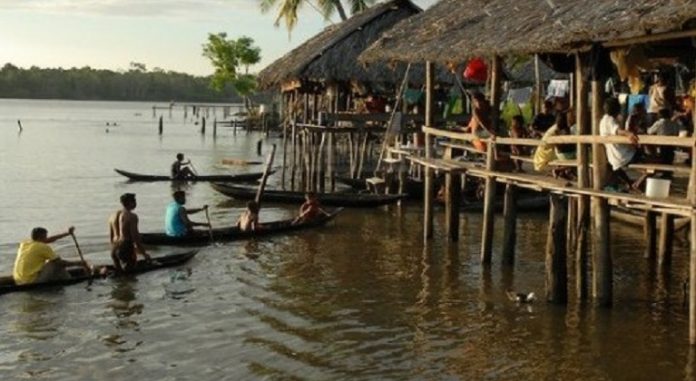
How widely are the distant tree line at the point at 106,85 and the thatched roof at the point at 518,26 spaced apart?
12872cm

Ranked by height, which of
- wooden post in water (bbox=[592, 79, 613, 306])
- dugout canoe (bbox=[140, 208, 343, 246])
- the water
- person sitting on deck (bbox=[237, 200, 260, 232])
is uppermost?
wooden post in water (bbox=[592, 79, 613, 306])

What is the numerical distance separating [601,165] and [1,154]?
3837 cm

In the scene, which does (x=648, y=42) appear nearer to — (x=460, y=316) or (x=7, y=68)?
(x=460, y=316)

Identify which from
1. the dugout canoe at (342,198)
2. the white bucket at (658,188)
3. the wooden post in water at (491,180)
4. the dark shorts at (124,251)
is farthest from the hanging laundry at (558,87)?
the white bucket at (658,188)

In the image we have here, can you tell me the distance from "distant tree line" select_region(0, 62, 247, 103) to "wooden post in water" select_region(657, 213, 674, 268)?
13197 cm

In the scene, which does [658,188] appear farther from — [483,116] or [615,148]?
[483,116]

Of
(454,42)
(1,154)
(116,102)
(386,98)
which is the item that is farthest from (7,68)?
(454,42)

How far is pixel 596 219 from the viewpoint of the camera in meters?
11.4

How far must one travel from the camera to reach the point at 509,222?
14.6 meters

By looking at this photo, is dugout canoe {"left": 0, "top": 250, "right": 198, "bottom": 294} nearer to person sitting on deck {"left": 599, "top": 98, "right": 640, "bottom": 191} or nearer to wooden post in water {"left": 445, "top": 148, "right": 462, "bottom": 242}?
wooden post in water {"left": 445, "top": 148, "right": 462, "bottom": 242}

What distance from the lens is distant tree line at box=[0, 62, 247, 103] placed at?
14700cm

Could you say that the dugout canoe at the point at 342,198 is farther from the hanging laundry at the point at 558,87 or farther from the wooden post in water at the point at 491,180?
the hanging laundry at the point at 558,87

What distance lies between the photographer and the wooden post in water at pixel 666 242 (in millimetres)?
14306

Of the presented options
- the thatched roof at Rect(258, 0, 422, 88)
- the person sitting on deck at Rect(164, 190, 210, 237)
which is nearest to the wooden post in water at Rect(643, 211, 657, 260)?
the person sitting on deck at Rect(164, 190, 210, 237)
